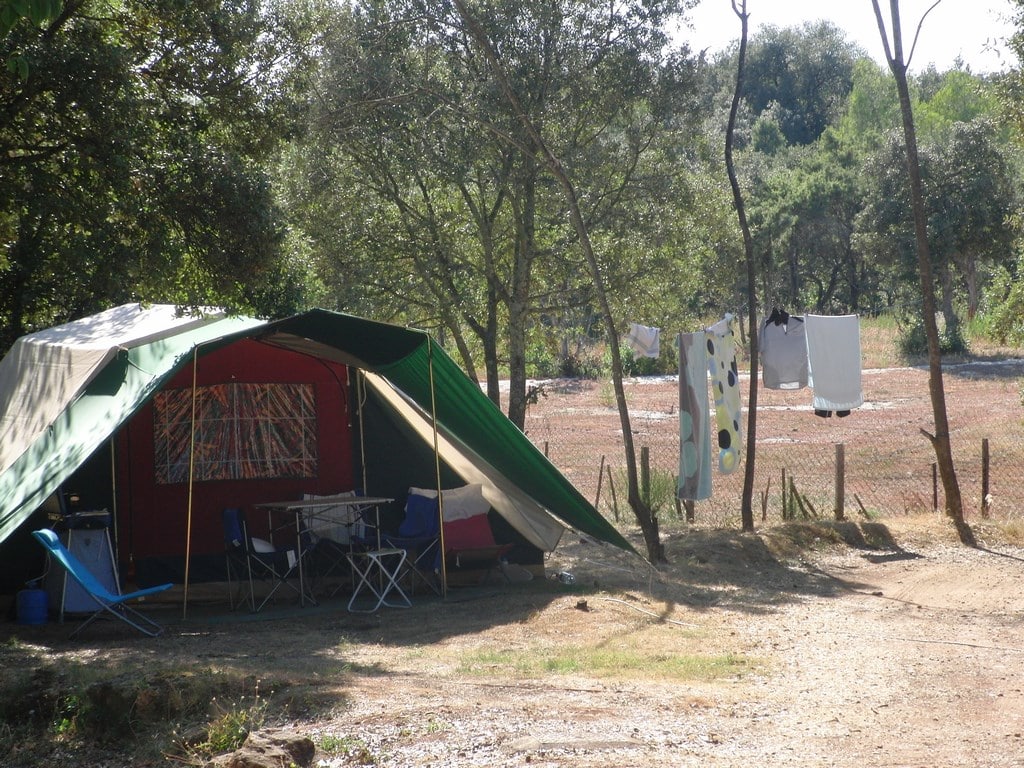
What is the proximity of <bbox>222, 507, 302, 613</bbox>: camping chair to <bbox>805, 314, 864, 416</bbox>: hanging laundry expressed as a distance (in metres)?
6.24

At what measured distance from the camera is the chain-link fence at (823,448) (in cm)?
1266

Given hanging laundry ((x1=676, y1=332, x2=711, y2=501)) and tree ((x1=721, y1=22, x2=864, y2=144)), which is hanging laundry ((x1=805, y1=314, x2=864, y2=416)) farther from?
tree ((x1=721, y1=22, x2=864, y2=144))

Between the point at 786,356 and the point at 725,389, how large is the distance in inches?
56.3

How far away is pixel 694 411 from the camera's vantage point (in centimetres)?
1043

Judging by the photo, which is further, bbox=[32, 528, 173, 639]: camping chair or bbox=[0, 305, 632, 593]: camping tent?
bbox=[0, 305, 632, 593]: camping tent

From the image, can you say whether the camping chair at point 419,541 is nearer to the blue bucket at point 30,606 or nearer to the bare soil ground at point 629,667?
the bare soil ground at point 629,667

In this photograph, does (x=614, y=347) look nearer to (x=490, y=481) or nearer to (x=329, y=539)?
(x=490, y=481)

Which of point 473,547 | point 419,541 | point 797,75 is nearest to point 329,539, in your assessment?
point 419,541

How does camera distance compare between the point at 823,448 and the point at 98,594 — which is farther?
the point at 823,448

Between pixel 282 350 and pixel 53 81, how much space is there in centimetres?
293

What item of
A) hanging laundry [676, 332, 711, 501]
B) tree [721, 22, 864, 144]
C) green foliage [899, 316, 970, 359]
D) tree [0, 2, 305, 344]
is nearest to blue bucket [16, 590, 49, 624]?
tree [0, 2, 305, 344]

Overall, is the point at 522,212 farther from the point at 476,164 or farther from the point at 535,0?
the point at 535,0

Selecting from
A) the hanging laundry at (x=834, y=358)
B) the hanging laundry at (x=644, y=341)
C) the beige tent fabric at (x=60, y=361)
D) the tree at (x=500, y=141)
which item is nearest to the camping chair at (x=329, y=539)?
the beige tent fabric at (x=60, y=361)

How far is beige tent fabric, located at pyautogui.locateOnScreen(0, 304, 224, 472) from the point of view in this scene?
7953 millimetres
